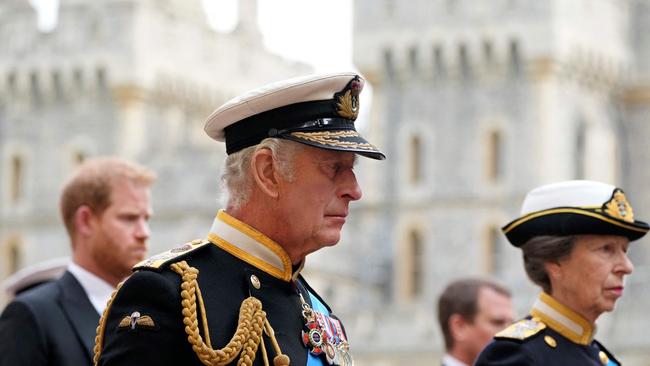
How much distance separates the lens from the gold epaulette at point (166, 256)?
16.3 feet

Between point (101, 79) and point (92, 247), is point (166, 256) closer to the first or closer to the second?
point (92, 247)

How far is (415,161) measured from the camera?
41.1 meters

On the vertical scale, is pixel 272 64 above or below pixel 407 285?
above

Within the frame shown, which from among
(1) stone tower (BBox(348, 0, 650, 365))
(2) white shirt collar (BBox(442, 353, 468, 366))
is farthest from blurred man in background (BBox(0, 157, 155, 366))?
(1) stone tower (BBox(348, 0, 650, 365))

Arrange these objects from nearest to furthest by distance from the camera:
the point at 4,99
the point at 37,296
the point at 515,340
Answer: the point at 515,340, the point at 37,296, the point at 4,99

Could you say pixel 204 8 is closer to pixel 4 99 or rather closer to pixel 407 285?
pixel 4 99

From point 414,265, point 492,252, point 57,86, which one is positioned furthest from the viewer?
point 57,86

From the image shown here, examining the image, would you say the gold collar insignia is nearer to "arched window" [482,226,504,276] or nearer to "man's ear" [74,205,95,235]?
"man's ear" [74,205,95,235]

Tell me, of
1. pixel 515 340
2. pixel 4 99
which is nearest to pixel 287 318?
pixel 515 340

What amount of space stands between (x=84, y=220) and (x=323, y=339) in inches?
91.1

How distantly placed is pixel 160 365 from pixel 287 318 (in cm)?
46

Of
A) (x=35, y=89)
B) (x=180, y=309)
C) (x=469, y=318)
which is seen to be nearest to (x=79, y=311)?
(x=180, y=309)

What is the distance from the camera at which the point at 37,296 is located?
686cm

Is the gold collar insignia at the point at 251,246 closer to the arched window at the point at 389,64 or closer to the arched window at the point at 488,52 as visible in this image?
the arched window at the point at 488,52
